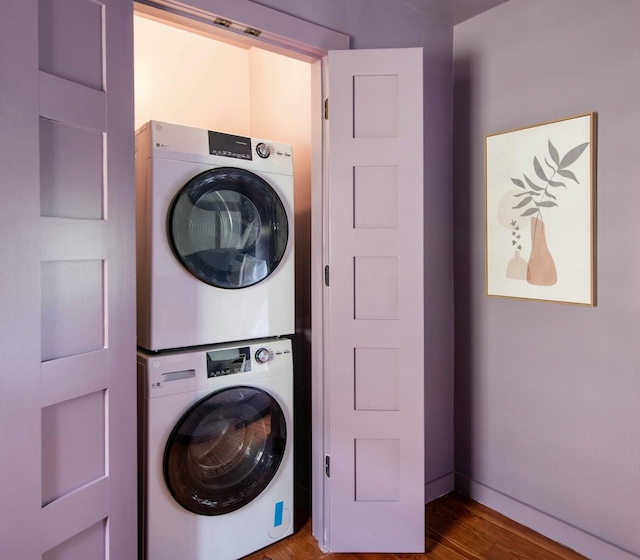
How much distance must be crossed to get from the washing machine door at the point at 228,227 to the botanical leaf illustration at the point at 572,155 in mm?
1238

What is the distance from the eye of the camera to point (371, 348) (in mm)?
2092

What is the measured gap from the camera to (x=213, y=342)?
2.00m

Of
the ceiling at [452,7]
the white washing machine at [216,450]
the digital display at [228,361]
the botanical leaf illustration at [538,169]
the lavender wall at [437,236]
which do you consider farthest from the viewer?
the lavender wall at [437,236]

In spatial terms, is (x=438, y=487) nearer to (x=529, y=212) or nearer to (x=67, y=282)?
(x=529, y=212)

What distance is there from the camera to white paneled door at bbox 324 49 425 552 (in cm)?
204

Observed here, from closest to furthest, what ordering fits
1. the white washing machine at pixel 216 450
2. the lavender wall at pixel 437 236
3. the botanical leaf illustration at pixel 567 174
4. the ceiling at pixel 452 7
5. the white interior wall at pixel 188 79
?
the white washing machine at pixel 216 450
the botanical leaf illustration at pixel 567 174
the ceiling at pixel 452 7
the lavender wall at pixel 437 236
the white interior wall at pixel 188 79

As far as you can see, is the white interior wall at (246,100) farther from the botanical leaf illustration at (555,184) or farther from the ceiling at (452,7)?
the botanical leaf illustration at (555,184)

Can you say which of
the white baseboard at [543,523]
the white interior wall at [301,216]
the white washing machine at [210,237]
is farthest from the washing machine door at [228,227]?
the white baseboard at [543,523]

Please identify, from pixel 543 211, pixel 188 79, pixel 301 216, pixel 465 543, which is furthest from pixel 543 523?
pixel 188 79

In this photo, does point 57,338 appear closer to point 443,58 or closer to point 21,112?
point 21,112

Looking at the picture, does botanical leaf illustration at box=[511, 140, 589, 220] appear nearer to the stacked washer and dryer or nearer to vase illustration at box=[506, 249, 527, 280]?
vase illustration at box=[506, 249, 527, 280]

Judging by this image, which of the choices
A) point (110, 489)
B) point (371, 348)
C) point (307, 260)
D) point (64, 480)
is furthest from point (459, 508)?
point (64, 480)

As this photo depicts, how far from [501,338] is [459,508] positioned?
90cm

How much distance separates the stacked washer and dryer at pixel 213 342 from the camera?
1.85 meters
